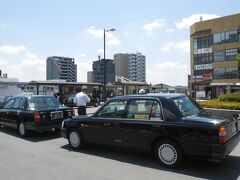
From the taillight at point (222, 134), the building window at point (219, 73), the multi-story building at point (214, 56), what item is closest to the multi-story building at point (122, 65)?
the multi-story building at point (214, 56)

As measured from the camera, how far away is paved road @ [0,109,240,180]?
5.54 meters

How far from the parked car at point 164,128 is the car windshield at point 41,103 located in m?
3.29

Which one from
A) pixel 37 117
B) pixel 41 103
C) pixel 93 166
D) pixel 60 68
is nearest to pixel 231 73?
pixel 41 103

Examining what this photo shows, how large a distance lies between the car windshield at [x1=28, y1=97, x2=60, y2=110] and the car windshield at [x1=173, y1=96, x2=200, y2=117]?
545 centimetres

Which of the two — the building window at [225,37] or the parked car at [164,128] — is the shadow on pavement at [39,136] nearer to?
the parked car at [164,128]

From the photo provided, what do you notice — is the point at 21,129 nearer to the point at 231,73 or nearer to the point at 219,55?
the point at 231,73

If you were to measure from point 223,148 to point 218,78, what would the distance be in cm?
5292

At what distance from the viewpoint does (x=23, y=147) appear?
8.32m

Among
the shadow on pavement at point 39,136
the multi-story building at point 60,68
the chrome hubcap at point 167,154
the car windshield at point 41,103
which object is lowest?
the shadow on pavement at point 39,136

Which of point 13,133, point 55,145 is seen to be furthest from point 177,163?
point 13,133

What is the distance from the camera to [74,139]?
308 inches

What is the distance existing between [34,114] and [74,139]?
241 cm

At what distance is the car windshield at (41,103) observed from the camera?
1018cm

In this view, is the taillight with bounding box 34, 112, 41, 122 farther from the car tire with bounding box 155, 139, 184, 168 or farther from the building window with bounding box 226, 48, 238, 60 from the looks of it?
the building window with bounding box 226, 48, 238, 60
